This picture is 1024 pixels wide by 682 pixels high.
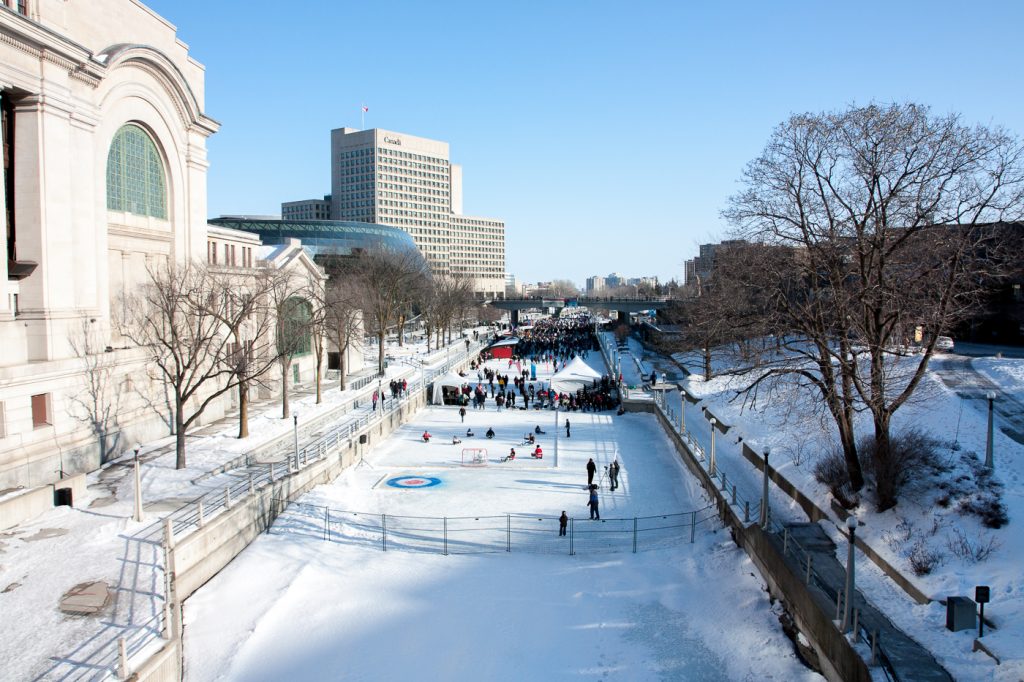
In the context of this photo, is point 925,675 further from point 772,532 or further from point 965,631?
point 772,532

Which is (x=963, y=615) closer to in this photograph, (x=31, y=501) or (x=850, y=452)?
(x=850, y=452)

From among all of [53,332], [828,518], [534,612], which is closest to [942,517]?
[828,518]

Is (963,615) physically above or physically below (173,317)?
below

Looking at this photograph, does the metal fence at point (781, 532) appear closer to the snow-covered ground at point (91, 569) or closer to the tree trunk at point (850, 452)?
the tree trunk at point (850, 452)

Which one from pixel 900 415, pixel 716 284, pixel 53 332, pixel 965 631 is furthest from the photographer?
pixel 716 284

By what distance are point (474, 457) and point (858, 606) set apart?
54.1 ft

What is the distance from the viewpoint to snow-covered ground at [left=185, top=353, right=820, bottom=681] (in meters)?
12.2

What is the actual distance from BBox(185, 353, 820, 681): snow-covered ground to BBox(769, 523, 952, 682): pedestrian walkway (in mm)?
1163

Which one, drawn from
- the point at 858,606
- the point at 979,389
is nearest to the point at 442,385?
the point at 979,389

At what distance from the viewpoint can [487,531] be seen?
18.7 meters

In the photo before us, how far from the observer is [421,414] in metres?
37.6

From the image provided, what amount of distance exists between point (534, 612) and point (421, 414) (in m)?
24.1

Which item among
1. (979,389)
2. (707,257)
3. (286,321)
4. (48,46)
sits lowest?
(979,389)

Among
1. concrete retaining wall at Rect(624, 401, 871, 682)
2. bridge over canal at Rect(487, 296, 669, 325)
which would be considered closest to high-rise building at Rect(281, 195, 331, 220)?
bridge over canal at Rect(487, 296, 669, 325)
